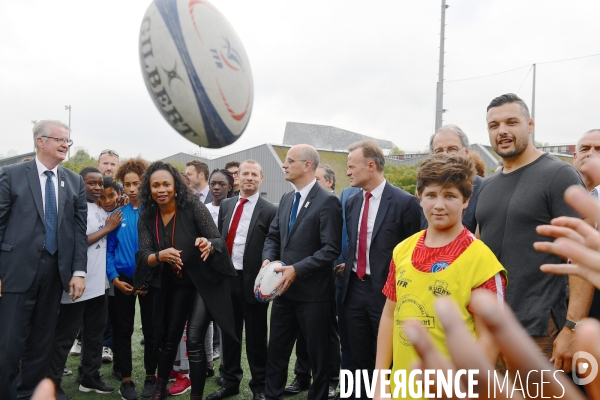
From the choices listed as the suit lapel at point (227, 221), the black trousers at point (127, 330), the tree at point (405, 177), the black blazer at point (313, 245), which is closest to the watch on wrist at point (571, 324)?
the black blazer at point (313, 245)

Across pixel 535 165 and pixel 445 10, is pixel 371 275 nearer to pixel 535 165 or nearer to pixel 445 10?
pixel 535 165

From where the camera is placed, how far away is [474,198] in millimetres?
3402

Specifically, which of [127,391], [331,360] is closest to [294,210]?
[331,360]

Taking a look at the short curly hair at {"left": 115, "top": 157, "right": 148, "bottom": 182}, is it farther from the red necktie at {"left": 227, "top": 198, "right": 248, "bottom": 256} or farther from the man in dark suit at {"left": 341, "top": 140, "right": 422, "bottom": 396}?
the man in dark suit at {"left": 341, "top": 140, "right": 422, "bottom": 396}

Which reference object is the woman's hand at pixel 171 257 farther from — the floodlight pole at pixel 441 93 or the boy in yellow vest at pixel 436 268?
the floodlight pole at pixel 441 93

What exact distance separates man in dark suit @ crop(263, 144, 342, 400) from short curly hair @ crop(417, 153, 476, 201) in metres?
1.59

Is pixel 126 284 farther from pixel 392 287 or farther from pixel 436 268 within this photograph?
pixel 436 268

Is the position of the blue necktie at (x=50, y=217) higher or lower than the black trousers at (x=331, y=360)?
higher

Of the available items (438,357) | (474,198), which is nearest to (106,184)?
(474,198)

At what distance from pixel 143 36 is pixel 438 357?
2722 mm

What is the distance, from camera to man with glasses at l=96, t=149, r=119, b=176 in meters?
5.73

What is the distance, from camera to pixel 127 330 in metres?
4.59

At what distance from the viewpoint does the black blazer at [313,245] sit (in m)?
3.89

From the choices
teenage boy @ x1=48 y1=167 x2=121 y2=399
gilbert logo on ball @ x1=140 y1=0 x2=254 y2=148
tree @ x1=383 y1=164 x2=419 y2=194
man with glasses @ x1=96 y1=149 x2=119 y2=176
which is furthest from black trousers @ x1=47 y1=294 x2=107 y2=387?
tree @ x1=383 y1=164 x2=419 y2=194
